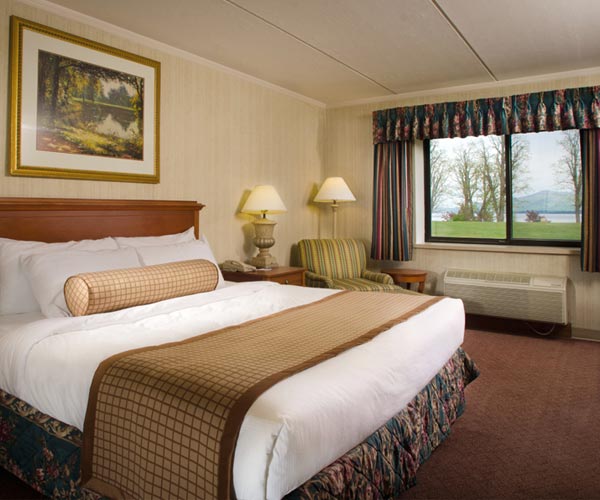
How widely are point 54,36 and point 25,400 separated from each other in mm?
2139

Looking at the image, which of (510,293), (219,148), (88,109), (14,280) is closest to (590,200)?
(510,293)

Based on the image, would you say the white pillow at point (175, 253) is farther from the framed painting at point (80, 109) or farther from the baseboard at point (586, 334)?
the baseboard at point (586, 334)

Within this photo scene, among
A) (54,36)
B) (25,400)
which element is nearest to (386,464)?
(25,400)

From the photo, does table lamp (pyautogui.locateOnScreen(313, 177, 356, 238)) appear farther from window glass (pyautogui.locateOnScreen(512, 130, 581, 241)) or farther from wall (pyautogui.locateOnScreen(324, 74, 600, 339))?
window glass (pyautogui.locateOnScreen(512, 130, 581, 241))

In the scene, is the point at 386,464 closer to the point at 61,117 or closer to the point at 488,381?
the point at 488,381

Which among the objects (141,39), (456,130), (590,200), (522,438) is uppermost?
(141,39)

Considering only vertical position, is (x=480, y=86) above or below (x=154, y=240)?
above

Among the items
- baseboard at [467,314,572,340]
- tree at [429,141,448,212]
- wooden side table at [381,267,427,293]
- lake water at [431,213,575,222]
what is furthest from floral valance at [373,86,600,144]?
baseboard at [467,314,572,340]

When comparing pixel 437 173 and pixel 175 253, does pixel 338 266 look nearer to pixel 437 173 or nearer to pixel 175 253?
pixel 437 173

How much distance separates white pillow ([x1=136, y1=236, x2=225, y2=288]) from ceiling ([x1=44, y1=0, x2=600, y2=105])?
56.4 inches

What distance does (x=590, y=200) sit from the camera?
13.8 feet

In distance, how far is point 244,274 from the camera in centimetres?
406

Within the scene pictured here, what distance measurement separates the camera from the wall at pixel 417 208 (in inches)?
173

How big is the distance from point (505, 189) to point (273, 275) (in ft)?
8.21
